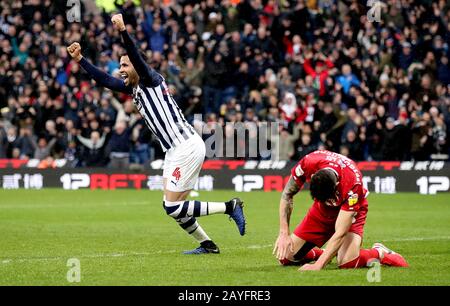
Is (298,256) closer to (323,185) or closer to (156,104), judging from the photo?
(323,185)

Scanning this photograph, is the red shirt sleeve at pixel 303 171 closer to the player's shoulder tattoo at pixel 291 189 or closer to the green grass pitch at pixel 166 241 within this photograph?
the player's shoulder tattoo at pixel 291 189

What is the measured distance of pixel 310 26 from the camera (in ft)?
97.0

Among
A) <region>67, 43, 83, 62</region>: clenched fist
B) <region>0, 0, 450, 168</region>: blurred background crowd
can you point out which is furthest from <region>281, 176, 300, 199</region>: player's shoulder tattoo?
<region>0, 0, 450, 168</region>: blurred background crowd

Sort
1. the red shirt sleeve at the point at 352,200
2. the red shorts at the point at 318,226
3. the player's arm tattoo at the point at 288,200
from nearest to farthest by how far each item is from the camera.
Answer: the red shirt sleeve at the point at 352,200 < the player's arm tattoo at the point at 288,200 < the red shorts at the point at 318,226

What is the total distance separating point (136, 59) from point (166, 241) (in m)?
3.57

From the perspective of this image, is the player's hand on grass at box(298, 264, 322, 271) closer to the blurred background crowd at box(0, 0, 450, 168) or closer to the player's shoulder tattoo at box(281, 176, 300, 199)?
the player's shoulder tattoo at box(281, 176, 300, 199)

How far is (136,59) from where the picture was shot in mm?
12219

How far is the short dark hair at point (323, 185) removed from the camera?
10.4 m

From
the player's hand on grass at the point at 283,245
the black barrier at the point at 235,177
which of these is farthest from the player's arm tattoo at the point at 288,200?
the black barrier at the point at 235,177

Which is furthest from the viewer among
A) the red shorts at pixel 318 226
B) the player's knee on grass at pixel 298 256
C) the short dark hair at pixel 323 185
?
the player's knee on grass at pixel 298 256

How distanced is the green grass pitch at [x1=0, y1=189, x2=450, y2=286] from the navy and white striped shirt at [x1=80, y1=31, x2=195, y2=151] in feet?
4.81

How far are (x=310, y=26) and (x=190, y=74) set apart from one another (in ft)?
12.0
